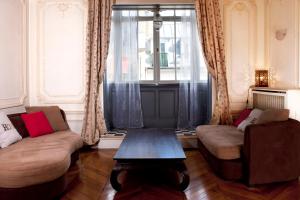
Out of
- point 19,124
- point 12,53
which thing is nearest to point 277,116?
point 19,124

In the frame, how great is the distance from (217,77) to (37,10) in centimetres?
262

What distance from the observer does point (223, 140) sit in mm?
2580

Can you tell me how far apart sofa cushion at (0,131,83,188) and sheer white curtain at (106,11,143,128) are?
63.9 inches

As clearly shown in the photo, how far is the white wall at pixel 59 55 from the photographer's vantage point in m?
3.67

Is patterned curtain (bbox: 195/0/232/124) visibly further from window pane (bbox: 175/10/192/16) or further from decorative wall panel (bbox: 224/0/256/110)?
window pane (bbox: 175/10/192/16)

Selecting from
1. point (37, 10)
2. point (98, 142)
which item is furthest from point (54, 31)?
point (98, 142)

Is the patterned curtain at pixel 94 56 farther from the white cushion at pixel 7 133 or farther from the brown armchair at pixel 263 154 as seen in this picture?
the brown armchair at pixel 263 154

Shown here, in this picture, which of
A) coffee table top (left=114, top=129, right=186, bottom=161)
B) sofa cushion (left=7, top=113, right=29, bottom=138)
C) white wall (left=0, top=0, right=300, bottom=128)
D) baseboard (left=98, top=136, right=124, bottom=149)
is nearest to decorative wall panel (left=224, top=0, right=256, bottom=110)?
white wall (left=0, top=0, right=300, bottom=128)

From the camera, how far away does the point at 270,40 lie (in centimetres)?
356

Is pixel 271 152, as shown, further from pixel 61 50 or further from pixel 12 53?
pixel 12 53

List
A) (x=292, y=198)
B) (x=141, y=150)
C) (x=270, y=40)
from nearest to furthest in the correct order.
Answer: (x=292, y=198)
(x=141, y=150)
(x=270, y=40)

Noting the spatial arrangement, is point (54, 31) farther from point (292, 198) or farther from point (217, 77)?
point (292, 198)

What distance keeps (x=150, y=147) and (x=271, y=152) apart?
1.05m

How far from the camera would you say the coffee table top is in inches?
85.6
